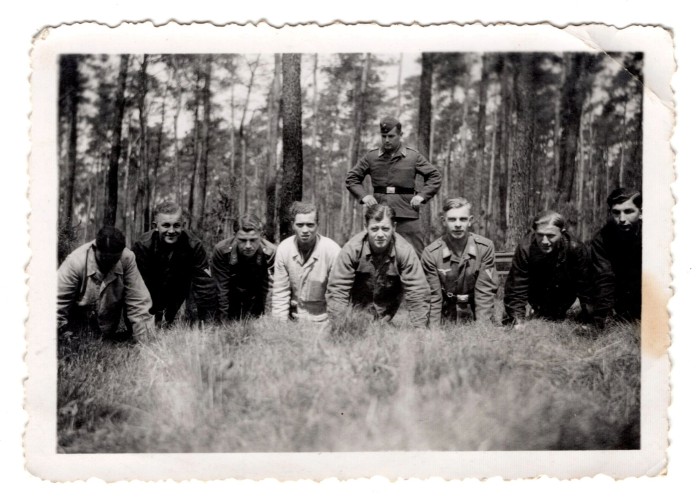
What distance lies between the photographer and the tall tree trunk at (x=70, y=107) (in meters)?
4.84

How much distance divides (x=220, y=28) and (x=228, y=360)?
2.76 meters

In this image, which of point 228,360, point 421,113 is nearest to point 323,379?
point 228,360

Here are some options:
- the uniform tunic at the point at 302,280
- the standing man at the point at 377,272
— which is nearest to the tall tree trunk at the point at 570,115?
the standing man at the point at 377,272

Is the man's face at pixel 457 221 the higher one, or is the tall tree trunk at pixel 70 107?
the tall tree trunk at pixel 70 107

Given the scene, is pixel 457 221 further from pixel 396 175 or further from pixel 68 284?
pixel 68 284

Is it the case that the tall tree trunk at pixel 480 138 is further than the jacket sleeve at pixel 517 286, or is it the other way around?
the jacket sleeve at pixel 517 286

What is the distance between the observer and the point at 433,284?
5.51 m

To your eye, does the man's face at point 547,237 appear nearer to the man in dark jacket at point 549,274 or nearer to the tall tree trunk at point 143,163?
the man in dark jacket at point 549,274

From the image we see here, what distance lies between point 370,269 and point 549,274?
1.71 m

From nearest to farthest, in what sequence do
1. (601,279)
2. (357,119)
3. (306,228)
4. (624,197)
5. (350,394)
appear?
(350,394), (624,197), (601,279), (306,228), (357,119)

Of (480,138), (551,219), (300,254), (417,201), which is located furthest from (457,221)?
(300,254)

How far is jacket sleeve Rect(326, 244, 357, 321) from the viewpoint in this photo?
532cm

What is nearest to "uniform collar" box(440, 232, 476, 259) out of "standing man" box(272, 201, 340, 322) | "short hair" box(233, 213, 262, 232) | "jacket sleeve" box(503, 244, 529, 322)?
"jacket sleeve" box(503, 244, 529, 322)

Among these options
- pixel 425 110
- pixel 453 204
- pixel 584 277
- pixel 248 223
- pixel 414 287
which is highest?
pixel 425 110
